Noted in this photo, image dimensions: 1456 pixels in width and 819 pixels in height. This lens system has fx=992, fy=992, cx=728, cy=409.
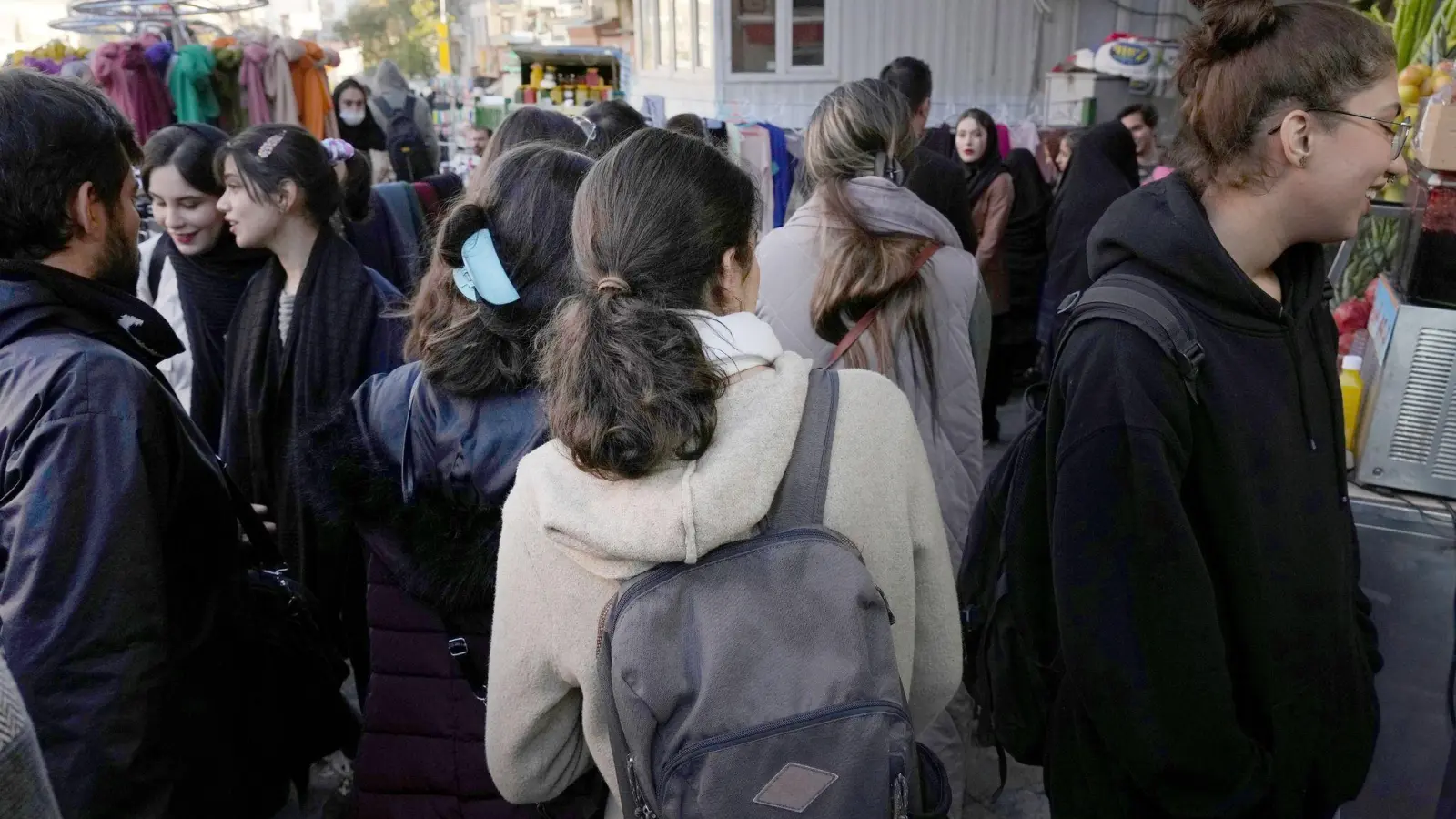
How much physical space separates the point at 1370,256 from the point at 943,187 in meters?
1.59

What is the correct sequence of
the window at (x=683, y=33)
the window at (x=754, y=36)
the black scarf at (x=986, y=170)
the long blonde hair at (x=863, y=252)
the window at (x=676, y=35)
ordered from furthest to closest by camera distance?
1. the window at (x=683, y=33)
2. the window at (x=676, y=35)
3. the window at (x=754, y=36)
4. the black scarf at (x=986, y=170)
5. the long blonde hair at (x=863, y=252)

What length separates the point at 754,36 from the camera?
10094 millimetres

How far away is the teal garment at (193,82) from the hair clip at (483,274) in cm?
623

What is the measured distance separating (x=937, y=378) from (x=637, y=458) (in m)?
1.68

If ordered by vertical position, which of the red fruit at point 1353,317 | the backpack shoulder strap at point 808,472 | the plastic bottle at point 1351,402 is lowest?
the plastic bottle at point 1351,402

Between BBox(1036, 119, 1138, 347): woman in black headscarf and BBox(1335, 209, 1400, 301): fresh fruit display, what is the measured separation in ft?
4.50

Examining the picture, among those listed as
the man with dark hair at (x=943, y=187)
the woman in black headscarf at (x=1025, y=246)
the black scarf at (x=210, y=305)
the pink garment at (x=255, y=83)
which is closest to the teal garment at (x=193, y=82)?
the pink garment at (x=255, y=83)

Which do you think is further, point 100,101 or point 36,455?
point 100,101

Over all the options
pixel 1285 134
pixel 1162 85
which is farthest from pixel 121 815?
pixel 1162 85

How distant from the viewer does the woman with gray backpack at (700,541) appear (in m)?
1.07

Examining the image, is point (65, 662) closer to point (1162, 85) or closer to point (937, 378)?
point (937, 378)

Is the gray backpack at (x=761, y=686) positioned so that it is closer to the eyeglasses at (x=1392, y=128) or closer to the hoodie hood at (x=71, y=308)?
the eyeglasses at (x=1392, y=128)

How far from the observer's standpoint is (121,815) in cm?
161

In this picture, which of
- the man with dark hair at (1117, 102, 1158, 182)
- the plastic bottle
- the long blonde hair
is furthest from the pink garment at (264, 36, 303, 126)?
the plastic bottle
